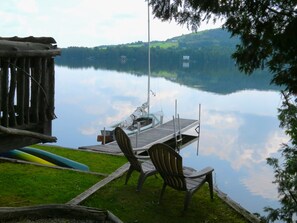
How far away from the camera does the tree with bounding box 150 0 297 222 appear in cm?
334

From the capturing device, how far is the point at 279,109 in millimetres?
4109

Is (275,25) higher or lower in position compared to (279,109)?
higher

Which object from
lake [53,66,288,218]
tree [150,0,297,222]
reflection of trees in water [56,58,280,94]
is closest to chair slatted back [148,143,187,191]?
tree [150,0,297,222]

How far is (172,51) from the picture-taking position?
8994 cm

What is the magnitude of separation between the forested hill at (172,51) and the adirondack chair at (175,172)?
75172mm

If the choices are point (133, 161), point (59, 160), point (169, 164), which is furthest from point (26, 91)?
point (59, 160)

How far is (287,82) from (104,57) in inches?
4066

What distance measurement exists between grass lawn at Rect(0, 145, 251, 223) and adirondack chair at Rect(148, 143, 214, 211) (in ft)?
0.83

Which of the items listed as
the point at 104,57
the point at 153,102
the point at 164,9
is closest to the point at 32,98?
the point at 164,9

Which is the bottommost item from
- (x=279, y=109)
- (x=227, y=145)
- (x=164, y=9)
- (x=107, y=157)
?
(x=227, y=145)

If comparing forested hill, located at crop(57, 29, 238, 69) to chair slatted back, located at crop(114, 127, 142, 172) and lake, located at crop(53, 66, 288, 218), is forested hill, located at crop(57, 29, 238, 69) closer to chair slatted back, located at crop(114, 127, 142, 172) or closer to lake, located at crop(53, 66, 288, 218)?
lake, located at crop(53, 66, 288, 218)

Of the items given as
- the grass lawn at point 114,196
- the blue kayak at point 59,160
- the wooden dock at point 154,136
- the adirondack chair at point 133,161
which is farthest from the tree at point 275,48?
the wooden dock at point 154,136

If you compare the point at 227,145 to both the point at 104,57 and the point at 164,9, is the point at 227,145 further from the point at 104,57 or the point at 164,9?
the point at 104,57

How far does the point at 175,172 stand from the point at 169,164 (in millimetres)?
123
